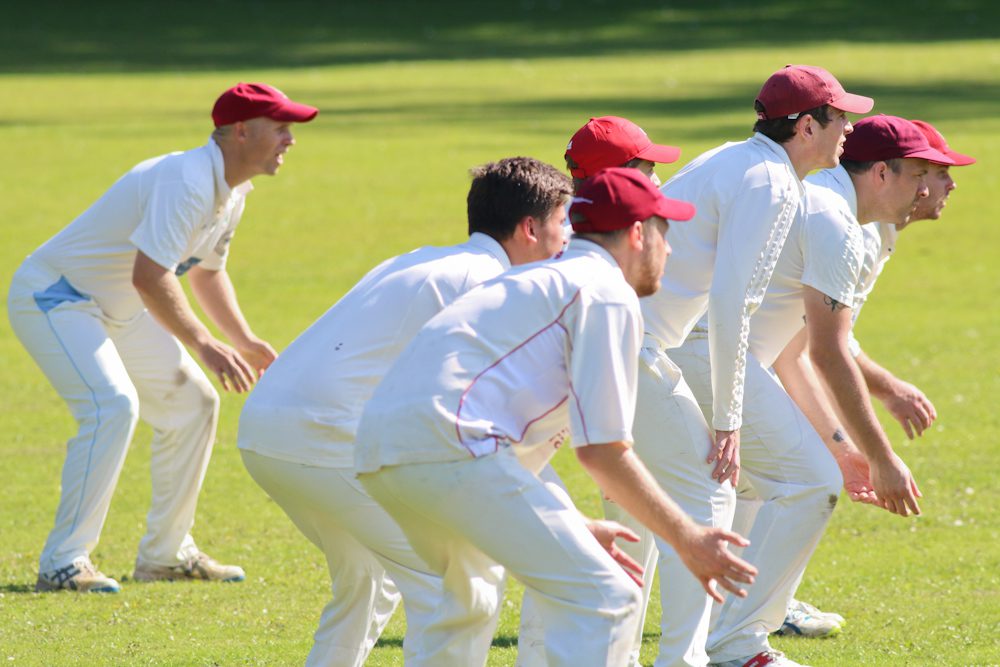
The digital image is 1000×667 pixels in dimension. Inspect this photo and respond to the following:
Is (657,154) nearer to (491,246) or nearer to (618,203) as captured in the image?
(491,246)

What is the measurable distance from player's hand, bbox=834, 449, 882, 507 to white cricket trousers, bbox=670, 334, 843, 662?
42 cm

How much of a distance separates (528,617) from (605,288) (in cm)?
181

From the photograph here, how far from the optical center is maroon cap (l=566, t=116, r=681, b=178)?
22.3ft

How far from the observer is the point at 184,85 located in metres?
34.4

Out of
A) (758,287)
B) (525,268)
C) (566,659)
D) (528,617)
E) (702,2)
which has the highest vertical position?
(525,268)

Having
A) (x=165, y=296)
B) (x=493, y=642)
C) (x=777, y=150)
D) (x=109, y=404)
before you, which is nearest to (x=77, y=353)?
(x=109, y=404)

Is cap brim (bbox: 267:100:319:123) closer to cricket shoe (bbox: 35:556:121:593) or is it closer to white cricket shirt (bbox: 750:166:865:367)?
cricket shoe (bbox: 35:556:121:593)

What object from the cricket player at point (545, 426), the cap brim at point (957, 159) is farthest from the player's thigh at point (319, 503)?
the cap brim at point (957, 159)

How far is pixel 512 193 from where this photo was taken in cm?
577

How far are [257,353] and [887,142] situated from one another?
3491 millimetres

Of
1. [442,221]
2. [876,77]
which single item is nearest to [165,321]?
[442,221]

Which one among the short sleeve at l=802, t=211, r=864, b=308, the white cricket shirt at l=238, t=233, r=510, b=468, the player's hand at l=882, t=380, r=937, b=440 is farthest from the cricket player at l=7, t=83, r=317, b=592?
the player's hand at l=882, t=380, r=937, b=440

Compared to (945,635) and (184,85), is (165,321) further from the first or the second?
(184,85)

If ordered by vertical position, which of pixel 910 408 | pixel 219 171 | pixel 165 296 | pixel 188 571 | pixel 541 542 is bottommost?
pixel 188 571
